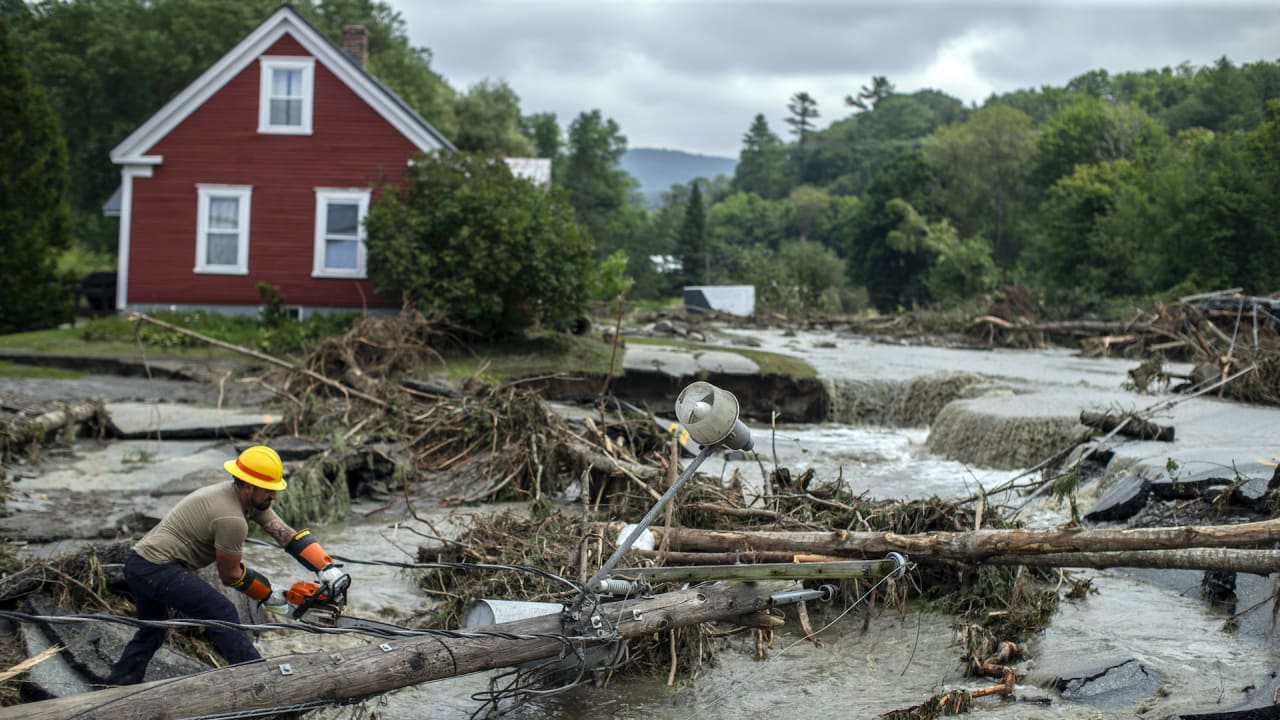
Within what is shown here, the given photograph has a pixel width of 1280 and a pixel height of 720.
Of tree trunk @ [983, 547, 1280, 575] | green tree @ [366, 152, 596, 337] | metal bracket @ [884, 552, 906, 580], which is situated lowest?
metal bracket @ [884, 552, 906, 580]

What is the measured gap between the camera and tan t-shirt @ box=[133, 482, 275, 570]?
5.92 metres

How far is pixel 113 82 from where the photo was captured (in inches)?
1871

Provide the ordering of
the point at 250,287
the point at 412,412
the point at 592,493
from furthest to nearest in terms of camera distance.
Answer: the point at 250,287 < the point at 412,412 < the point at 592,493

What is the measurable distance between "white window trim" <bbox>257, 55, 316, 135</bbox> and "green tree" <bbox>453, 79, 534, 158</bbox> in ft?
95.1

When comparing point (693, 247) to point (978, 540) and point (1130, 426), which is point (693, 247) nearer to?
point (1130, 426)

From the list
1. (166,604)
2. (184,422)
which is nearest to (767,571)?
(166,604)

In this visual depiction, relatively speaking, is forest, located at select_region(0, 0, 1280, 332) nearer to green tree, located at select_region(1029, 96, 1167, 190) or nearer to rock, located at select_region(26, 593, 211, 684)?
green tree, located at select_region(1029, 96, 1167, 190)

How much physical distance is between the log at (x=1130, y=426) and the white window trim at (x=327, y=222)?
15373 millimetres

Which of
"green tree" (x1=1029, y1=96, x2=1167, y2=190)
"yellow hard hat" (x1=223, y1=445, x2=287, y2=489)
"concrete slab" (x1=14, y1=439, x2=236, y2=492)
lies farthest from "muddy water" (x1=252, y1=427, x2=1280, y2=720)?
"green tree" (x1=1029, y1=96, x2=1167, y2=190)

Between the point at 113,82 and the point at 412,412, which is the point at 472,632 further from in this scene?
the point at 113,82

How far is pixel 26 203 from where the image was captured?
977 inches

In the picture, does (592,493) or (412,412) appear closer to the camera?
(592,493)

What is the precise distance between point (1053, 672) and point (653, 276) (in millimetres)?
60069

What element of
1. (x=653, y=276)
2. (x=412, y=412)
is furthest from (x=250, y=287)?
(x=653, y=276)
